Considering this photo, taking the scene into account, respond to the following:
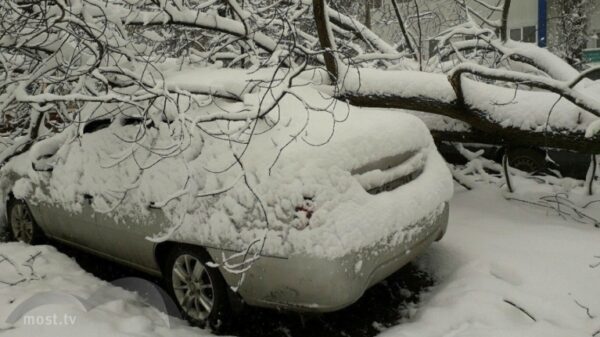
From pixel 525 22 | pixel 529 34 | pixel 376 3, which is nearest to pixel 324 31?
pixel 376 3

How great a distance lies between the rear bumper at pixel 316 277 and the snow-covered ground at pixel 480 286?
1.46ft

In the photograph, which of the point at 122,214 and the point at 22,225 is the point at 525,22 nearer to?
the point at 22,225

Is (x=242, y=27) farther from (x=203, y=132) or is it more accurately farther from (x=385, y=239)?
(x=385, y=239)

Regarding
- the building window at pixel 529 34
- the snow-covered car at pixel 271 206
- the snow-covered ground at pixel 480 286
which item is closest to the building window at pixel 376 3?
the snow-covered ground at pixel 480 286

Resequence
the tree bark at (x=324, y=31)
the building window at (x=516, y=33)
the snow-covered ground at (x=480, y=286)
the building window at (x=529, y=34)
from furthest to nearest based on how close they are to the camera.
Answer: the building window at (x=516, y=33), the building window at (x=529, y=34), the tree bark at (x=324, y=31), the snow-covered ground at (x=480, y=286)

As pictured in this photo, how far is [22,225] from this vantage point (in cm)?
541

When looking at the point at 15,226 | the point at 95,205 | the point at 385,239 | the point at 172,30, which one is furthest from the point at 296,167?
the point at 172,30

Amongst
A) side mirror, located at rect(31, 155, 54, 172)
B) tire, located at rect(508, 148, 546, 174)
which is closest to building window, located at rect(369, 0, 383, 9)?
tire, located at rect(508, 148, 546, 174)

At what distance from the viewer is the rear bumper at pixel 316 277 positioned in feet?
9.64

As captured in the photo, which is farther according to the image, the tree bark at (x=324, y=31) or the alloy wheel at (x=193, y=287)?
the tree bark at (x=324, y=31)

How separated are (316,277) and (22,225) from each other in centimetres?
389

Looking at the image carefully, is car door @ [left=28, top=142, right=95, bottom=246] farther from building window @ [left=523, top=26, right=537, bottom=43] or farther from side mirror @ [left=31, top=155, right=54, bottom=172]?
building window @ [left=523, top=26, right=537, bottom=43]

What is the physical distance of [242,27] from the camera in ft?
17.5

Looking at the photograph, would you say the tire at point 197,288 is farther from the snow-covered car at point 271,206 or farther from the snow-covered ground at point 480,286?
the snow-covered ground at point 480,286
